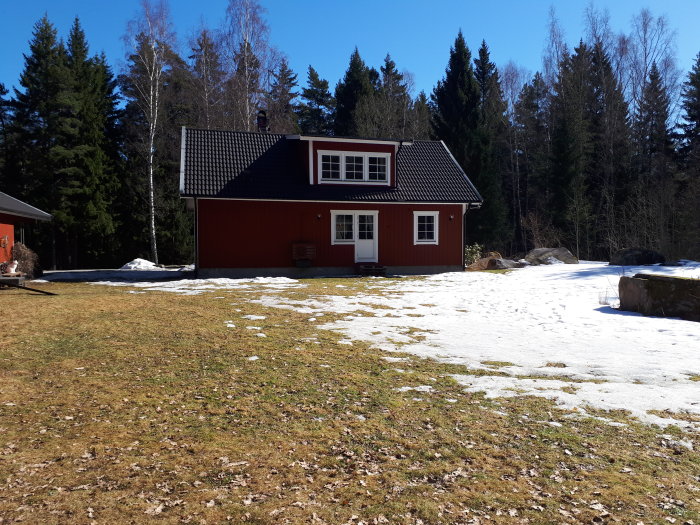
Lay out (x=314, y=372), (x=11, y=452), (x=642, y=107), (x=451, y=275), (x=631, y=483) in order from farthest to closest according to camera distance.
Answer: (x=642, y=107) → (x=451, y=275) → (x=314, y=372) → (x=11, y=452) → (x=631, y=483)

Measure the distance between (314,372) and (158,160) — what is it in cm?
2728

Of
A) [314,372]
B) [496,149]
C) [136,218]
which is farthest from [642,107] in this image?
[314,372]

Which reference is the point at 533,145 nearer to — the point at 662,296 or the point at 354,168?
the point at 354,168

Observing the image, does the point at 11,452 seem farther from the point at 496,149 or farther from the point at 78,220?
the point at 496,149

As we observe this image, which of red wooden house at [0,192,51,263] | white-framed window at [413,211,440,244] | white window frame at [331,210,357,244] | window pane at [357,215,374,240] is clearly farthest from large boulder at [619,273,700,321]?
red wooden house at [0,192,51,263]

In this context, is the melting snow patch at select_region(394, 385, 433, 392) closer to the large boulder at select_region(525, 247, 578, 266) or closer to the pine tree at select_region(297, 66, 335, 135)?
the large boulder at select_region(525, 247, 578, 266)

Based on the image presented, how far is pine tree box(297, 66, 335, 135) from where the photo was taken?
4397 centimetres

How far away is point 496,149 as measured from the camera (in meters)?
39.6

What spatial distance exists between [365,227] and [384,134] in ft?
59.8

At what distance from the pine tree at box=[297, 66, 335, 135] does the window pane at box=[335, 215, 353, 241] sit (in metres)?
26.3

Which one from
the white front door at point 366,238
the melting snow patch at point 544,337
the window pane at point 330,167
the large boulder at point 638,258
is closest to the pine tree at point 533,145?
the large boulder at point 638,258

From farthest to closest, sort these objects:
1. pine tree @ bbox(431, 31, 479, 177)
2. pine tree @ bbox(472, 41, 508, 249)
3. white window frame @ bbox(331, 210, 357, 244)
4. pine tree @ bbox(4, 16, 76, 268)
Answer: pine tree @ bbox(431, 31, 479, 177)
pine tree @ bbox(472, 41, 508, 249)
pine tree @ bbox(4, 16, 76, 268)
white window frame @ bbox(331, 210, 357, 244)

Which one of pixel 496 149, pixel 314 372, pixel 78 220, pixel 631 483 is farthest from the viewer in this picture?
pixel 496 149

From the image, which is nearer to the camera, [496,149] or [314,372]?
[314,372]
